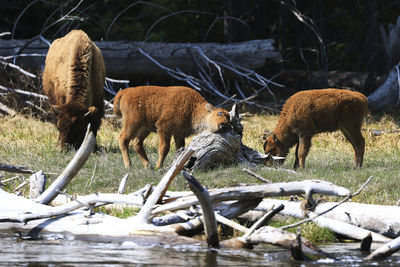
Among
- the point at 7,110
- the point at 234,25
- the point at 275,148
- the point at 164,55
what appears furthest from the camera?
the point at 234,25

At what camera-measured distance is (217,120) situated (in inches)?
377

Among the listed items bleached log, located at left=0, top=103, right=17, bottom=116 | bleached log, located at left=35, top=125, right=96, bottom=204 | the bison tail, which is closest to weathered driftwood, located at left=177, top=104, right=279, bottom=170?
the bison tail

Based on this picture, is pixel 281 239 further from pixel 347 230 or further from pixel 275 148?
pixel 275 148

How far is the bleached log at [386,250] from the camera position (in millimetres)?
5609

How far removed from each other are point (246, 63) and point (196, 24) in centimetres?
527

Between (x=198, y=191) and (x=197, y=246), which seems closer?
(x=198, y=191)

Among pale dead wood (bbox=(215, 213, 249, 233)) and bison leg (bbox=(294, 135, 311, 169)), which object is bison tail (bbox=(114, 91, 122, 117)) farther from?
pale dead wood (bbox=(215, 213, 249, 233))

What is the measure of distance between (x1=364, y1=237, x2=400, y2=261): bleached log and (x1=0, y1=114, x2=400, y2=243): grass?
3.43 feet

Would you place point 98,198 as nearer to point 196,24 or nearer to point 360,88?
point 360,88

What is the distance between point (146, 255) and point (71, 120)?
535cm

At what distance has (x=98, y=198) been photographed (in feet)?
22.3

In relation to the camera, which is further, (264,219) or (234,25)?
(234,25)

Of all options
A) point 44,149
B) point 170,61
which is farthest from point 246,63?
point 44,149

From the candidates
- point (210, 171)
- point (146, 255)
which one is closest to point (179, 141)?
point (210, 171)
